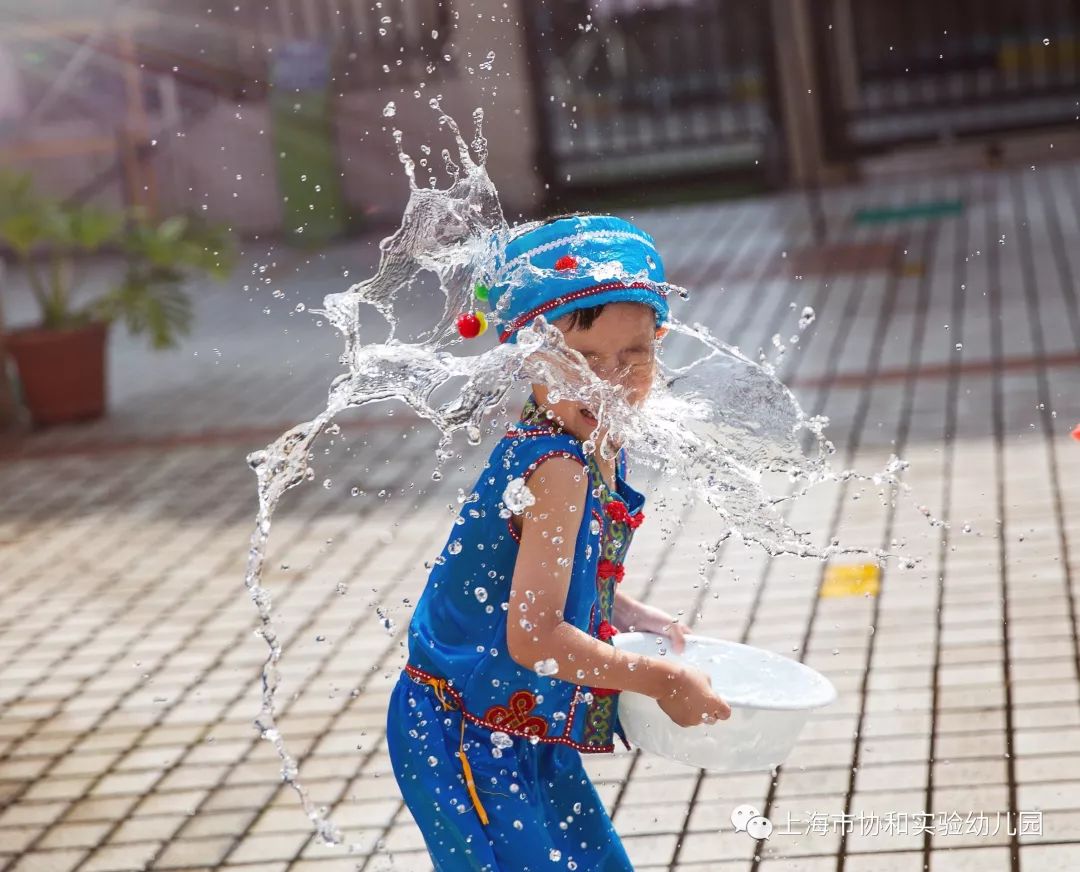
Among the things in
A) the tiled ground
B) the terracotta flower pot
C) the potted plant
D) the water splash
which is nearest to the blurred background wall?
the potted plant

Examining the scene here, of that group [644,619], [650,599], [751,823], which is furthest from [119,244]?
[644,619]

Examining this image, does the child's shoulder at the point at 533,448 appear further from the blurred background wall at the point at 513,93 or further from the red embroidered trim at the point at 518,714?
the blurred background wall at the point at 513,93

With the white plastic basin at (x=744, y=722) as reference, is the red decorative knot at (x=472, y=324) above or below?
above

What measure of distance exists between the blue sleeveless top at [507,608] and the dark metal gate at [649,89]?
12.1 m

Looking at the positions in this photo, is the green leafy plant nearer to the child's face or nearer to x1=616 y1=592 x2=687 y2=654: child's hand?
x1=616 y1=592 x2=687 y2=654: child's hand

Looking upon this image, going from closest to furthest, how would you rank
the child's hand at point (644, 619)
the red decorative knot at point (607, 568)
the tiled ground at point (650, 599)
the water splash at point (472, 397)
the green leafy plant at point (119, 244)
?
1. the red decorative knot at point (607, 568)
2. the child's hand at point (644, 619)
3. the water splash at point (472, 397)
4. the tiled ground at point (650, 599)
5. the green leafy plant at point (119, 244)

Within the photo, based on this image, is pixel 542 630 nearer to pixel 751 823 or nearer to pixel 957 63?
pixel 751 823

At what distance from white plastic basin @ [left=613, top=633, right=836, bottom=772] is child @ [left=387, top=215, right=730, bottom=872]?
58 mm

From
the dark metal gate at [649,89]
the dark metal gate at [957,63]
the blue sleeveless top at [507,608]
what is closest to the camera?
the blue sleeveless top at [507,608]

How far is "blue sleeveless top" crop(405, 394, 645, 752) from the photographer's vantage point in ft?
7.57

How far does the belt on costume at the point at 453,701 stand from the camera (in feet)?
7.72

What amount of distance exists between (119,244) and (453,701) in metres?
6.75

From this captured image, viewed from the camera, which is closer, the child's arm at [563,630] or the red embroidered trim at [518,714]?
the child's arm at [563,630]

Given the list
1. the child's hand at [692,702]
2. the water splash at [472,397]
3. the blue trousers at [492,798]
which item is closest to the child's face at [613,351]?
the water splash at [472,397]
